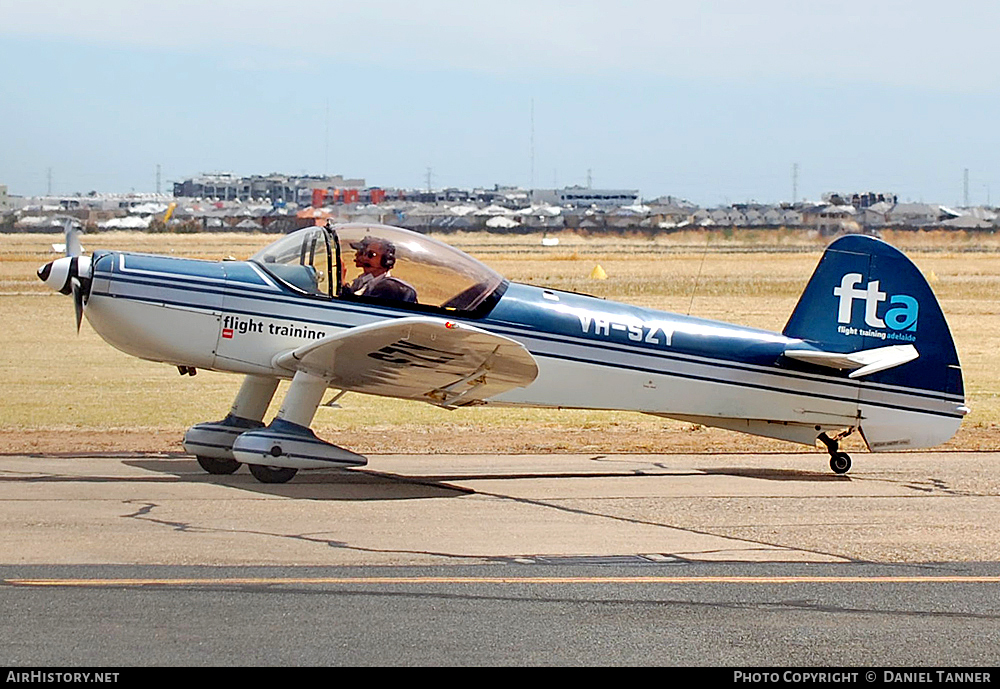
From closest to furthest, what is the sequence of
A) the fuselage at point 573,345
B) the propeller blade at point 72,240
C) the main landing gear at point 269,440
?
the main landing gear at point 269,440
the fuselage at point 573,345
the propeller blade at point 72,240

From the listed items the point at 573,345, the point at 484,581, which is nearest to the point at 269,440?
the point at 573,345

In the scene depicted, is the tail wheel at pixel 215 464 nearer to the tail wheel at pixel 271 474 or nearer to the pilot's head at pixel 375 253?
the tail wheel at pixel 271 474

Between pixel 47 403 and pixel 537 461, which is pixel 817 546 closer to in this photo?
pixel 537 461

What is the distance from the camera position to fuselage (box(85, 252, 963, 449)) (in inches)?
399

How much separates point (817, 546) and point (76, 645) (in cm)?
437

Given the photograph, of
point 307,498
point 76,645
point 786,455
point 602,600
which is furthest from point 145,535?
point 786,455

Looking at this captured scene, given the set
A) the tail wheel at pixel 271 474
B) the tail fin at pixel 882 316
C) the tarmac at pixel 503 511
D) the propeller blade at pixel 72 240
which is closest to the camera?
the tarmac at pixel 503 511

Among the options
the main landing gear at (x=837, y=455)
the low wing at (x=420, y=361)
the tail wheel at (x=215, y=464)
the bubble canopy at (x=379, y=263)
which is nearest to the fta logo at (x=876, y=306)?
the main landing gear at (x=837, y=455)

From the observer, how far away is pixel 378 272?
10.2 metres

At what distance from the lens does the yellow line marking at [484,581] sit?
656 centimetres

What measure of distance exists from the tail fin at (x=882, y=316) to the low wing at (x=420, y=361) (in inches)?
112

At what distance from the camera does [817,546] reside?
7.80m

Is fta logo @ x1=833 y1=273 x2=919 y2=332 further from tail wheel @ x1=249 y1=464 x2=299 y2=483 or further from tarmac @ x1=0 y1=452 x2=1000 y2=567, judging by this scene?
tail wheel @ x1=249 y1=464 x2=299 y2=483

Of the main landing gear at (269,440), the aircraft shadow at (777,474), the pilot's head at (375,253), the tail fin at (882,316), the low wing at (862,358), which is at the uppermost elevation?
the pilot's head at (375,253)
